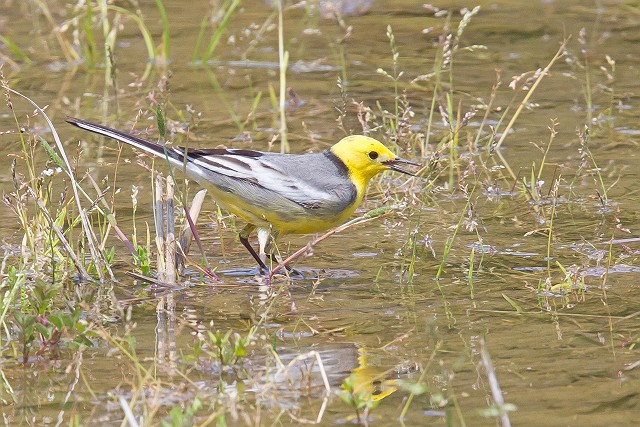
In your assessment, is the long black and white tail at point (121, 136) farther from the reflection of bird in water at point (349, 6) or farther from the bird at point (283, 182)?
the reflection of bird in water at point (349, 6)

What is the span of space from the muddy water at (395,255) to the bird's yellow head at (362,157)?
0.24 m

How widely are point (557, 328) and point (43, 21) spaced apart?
27.1ft

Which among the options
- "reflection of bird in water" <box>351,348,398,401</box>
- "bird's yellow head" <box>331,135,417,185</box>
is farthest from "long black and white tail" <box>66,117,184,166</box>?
"reflection of bird in water" <box>351,348,398,401</box>

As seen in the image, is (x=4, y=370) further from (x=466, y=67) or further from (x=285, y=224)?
(x=466, y=67)

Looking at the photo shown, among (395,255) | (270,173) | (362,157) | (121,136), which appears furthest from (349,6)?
(121,136)

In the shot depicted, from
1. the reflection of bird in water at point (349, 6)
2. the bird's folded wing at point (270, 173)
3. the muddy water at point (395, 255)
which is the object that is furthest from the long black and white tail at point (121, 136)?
the reflection of bird in water at point (349, 6)

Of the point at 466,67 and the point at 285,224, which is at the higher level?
the point at 466,67

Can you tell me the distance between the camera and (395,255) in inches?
272

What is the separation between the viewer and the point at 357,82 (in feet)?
34.9

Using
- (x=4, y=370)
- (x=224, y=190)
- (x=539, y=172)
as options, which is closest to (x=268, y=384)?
(x=4, y=370)

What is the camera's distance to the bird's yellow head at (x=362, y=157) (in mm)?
6934

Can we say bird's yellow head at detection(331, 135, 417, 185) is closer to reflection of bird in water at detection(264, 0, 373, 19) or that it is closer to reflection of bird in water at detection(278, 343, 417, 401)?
reflection of bird in water at detection(278, 343, 417, 401)

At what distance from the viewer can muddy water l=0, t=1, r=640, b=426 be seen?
15.7 ft

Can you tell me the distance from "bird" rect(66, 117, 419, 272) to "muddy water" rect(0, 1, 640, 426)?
0.28 metres
